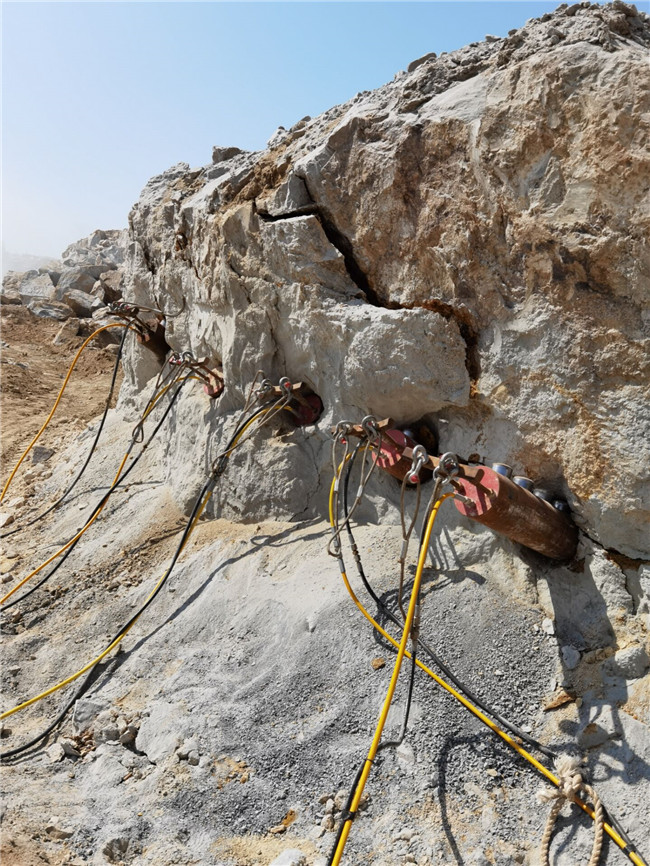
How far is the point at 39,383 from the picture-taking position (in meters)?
10.2

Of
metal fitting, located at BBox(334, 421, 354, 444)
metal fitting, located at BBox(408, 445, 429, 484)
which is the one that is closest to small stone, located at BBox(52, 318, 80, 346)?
metal fitting, located at BBox(334, 421, 354, 444)

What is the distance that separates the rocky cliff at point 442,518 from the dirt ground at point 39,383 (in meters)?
4.04

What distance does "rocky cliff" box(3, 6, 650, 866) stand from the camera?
2.70m

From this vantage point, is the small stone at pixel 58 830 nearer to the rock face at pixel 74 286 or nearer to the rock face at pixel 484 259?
the rock face at pixel 484 259

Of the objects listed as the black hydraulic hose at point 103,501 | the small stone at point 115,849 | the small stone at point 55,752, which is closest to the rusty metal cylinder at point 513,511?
the small stone at point 115,849

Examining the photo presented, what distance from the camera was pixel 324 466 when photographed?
4410mm

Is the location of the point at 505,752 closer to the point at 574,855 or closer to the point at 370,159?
the point at 574,855

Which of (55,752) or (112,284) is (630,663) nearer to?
(55,752)

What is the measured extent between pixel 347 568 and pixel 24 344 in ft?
34.8

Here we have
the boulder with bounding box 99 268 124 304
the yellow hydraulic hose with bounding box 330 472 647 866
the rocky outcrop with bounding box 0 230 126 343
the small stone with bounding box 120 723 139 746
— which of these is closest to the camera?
the yellow hydraulic hose with bounding box 330 472 647 866

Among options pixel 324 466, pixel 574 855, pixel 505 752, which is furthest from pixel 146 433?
pixel 574 855

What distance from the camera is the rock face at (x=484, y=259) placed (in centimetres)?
288

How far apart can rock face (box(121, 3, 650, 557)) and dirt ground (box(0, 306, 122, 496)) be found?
13.7 feet

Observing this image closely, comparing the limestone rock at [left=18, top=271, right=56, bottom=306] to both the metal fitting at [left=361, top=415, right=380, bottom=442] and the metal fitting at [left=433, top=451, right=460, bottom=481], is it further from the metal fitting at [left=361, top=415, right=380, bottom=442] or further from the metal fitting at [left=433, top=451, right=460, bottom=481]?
the metal fitting at [left=433, top=451, right=460, bottom=481]
